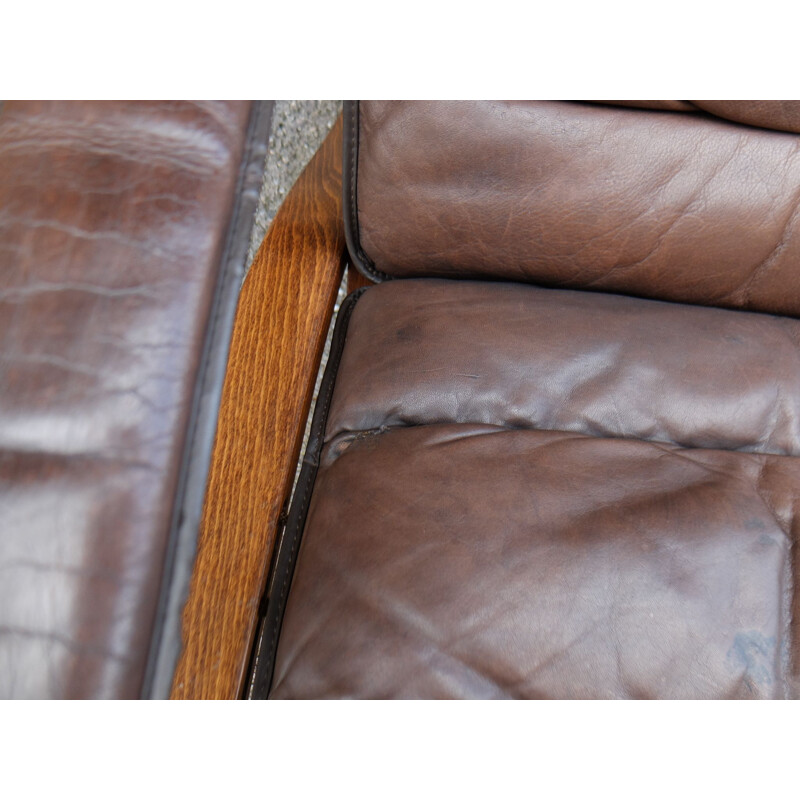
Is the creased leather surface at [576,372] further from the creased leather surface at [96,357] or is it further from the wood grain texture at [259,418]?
the creased leather surface at [96,357]

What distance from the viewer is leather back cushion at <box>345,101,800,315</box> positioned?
19.4 inches

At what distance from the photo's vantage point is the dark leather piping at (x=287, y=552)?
459 mm

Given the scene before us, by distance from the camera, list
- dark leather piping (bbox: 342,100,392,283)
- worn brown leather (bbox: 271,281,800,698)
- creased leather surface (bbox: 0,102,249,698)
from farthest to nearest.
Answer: dark leather piping (bbox: 342,100,392,283) → worn brown leather (bbox: 271,281,800,698) → creased leather surface (bbox: 0,102,249,698)

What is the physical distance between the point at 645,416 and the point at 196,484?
36 cm

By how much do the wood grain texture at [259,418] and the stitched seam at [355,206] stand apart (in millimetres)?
26

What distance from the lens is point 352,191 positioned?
545mm

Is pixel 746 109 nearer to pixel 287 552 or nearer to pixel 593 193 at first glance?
pixel 593 193

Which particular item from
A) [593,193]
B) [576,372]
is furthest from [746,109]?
[576,372]

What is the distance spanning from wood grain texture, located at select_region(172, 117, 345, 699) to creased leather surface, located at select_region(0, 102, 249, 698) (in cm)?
13

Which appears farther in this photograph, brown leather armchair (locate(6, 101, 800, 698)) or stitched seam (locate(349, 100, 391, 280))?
stitched seam (locate(349, 100, 391, 280))

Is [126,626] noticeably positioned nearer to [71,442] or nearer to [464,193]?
[71,442]

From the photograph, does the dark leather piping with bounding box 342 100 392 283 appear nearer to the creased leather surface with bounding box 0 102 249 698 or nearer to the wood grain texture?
the wood grain texture

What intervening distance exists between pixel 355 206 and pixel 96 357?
1.05ft

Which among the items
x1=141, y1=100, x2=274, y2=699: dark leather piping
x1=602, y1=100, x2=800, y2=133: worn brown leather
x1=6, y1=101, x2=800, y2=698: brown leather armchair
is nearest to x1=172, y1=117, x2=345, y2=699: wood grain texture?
x1=6, y1=101, x2=800, y2=698: brown leather armchair
